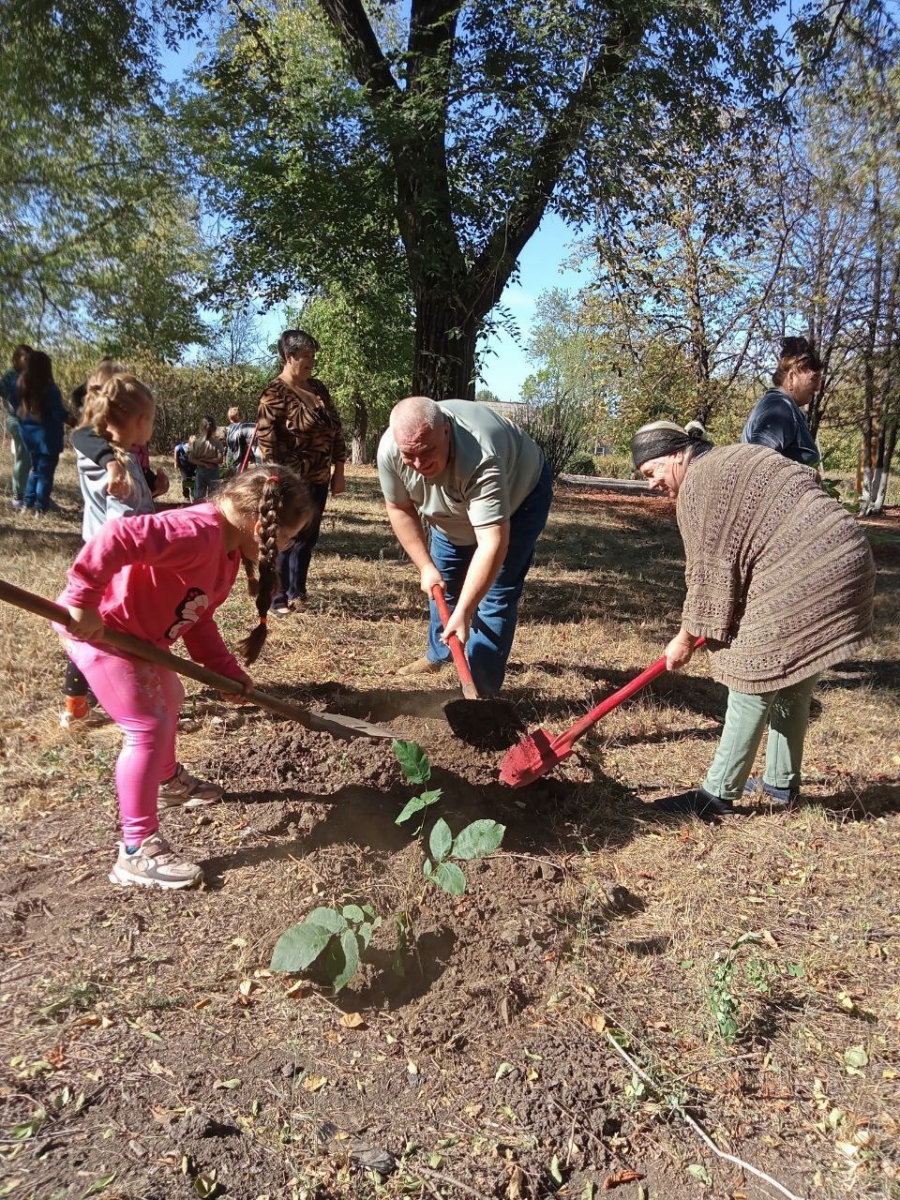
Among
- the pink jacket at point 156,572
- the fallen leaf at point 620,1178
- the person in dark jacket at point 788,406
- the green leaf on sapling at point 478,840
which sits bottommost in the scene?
the fallen leaf at point 620,1178

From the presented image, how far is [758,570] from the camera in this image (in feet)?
9.91

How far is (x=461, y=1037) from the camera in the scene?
7.17 ft

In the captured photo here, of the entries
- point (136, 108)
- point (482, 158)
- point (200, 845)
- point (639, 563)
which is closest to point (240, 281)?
point (482, 158)

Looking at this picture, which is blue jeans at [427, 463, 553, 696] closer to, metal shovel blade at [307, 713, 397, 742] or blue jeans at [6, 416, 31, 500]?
metal shovel blade at [307, 713, 397, 742]

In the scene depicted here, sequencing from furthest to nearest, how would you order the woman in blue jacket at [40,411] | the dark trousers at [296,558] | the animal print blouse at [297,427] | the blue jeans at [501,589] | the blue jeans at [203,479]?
the blue jeans at [203,479] < the woman in blue jacket at [40,411] < the dark trousers at [296,558] < the animal print blouse at [297,427] < the blue jeans at [501,589]

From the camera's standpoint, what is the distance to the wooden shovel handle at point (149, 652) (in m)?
2.18

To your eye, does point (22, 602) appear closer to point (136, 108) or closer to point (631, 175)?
point (631, 175)

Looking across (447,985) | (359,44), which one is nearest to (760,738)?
(447,985)

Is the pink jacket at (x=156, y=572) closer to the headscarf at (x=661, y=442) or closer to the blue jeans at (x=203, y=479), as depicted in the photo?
the headscarf at (x=661, y=442)

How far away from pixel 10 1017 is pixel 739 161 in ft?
27.1

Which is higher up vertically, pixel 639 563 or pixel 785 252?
pixel 785 252

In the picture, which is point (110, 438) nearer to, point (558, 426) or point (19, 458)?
point (19, 458)

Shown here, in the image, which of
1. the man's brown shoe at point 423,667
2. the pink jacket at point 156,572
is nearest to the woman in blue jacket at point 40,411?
the man's brown shoe at point 423,667

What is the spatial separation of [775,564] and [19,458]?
8780mm
